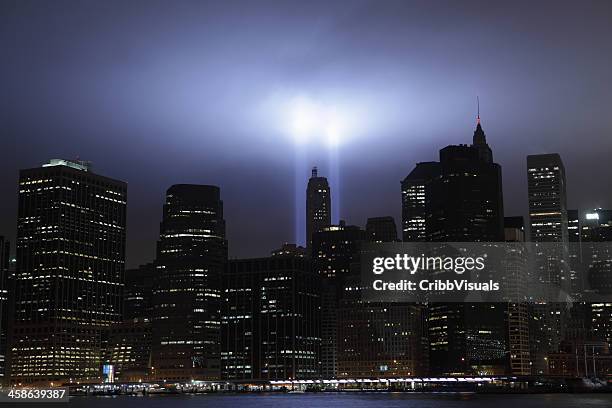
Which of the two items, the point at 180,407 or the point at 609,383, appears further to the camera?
the point at 609,383

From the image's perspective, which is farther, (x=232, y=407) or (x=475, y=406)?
(x=232, y=407)

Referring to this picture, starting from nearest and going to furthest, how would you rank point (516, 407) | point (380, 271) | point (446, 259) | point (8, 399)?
point (380, 271)
point (446, 259)
point (516, 407)
point (8, 399)

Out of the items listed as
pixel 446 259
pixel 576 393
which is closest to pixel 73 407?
pixel 446 259

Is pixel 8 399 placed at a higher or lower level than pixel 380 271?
lower

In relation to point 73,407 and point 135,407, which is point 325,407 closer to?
point 135,407

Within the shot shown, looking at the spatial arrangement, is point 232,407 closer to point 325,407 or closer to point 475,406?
point 325,407

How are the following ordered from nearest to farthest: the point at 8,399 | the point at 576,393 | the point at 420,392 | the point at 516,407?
the point at 516,407
the point at 8,399
the point at 576,393
the point at 420,392

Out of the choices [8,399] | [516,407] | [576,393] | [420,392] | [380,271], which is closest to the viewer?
[380,271]

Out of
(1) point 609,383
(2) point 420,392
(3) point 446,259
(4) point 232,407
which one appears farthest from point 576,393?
(3) point 446,259

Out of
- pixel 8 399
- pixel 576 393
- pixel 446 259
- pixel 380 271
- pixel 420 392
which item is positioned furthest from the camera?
pixel 420 392
